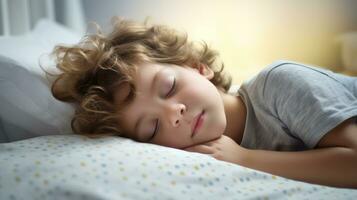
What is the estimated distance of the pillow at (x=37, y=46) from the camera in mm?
905

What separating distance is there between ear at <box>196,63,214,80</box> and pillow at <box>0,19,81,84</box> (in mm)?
391

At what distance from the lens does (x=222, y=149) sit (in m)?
0.84

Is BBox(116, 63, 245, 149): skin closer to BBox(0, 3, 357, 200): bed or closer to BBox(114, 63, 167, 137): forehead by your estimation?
BBox(114, 63, 167, 137): forehead

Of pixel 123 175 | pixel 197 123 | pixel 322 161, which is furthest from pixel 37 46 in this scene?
pixel 322 161

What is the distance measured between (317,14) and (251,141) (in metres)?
1.14

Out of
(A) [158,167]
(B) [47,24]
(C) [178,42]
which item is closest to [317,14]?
(C) [178,42]

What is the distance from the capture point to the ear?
108 cm

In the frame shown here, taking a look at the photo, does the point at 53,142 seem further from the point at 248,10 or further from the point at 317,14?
the point at 317,14

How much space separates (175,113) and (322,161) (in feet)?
1.04

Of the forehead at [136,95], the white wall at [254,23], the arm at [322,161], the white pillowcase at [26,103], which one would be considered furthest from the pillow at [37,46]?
the white wall at [254,23]

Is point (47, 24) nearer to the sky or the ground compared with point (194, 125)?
nearer to the sky

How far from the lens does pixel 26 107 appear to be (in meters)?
0.85

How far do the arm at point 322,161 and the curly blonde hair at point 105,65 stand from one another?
243mm

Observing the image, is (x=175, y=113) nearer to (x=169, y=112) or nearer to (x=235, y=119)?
(x=169, y=112)
